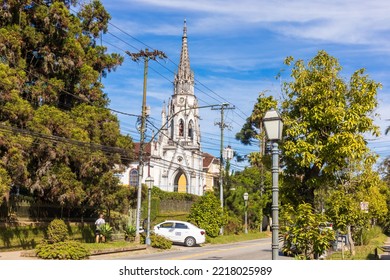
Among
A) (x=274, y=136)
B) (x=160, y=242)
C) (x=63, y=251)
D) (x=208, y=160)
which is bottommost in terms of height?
(x=160, y=242)

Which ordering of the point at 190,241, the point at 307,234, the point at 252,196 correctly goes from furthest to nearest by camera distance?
the point at 252,196, the point at 190,241, the point at 307,234

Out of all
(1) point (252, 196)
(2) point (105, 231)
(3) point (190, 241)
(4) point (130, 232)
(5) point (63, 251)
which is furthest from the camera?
(1) point (252, 196)

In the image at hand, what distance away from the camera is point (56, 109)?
2606 centimetres

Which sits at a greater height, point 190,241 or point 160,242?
point 160,242

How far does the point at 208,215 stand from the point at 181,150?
1684 inches

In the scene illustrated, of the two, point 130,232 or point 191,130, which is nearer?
point 130,232

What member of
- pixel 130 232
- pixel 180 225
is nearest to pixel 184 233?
pixel 180 225

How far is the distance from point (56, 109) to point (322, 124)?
17.5 metres

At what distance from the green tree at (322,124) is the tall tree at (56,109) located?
1394cm

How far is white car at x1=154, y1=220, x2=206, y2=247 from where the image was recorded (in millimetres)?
30969

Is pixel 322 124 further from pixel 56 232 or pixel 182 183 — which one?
pixel 182 183

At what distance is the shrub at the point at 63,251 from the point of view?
2008 cm

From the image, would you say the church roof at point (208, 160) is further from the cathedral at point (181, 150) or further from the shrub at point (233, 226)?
the shrub at point (233, 226)

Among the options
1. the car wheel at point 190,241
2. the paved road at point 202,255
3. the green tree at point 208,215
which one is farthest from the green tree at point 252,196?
the paved road at point 202,255
